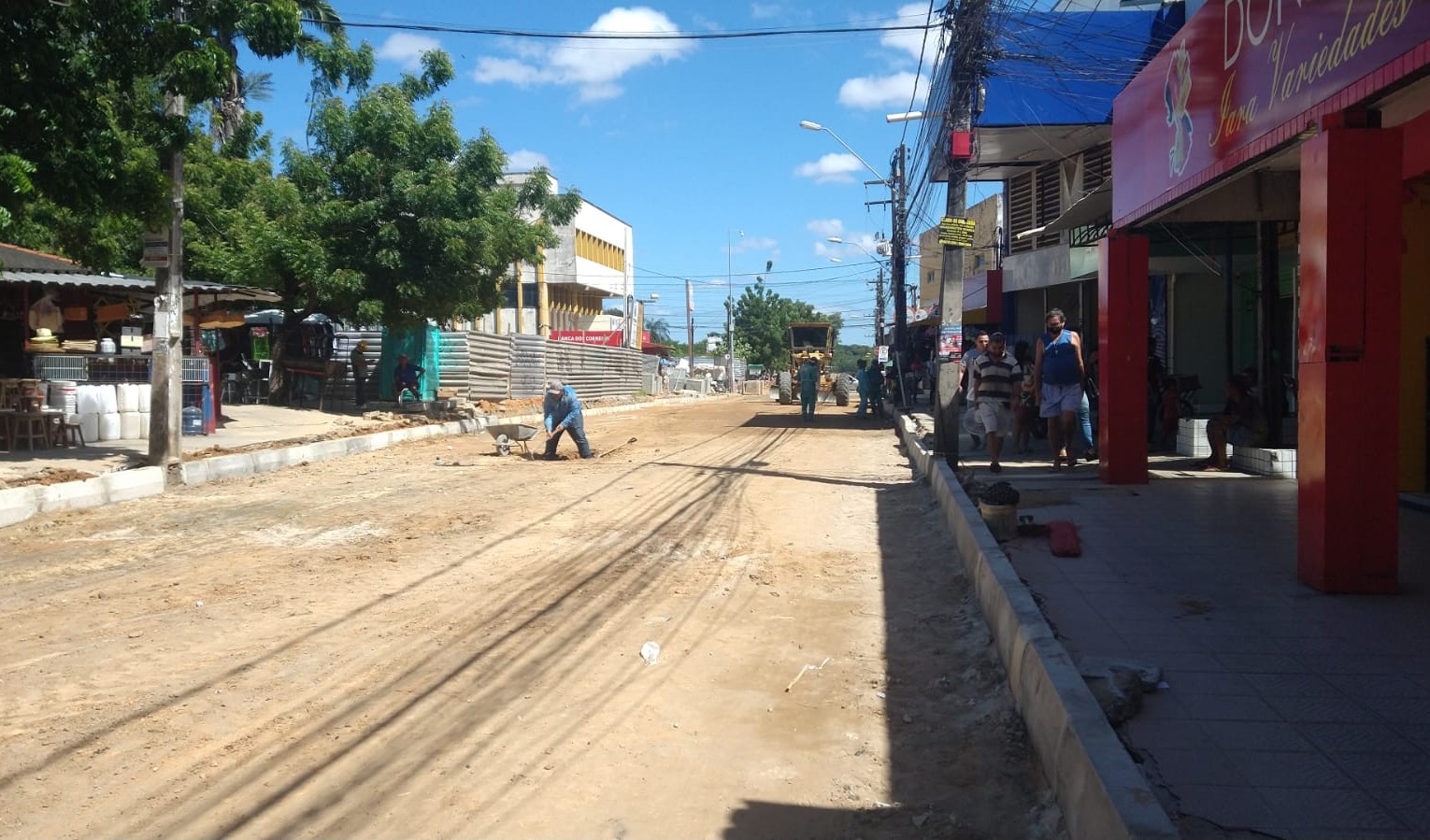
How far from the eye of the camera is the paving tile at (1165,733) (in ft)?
12.6

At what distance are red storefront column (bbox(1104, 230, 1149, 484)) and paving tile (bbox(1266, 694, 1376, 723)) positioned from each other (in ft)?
20.2

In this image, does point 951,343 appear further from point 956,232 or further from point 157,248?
point 157,248

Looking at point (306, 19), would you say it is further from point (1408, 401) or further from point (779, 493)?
point (1408, 401)

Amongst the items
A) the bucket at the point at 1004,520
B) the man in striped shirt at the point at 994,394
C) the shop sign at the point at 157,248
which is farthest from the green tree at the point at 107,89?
the bucket at the point at 1004,520

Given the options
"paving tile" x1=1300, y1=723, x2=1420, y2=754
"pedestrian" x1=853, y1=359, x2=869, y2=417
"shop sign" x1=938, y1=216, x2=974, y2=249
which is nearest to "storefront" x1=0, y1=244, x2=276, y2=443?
"shop sign" x1=938, y1=216, x2=974, y2=249

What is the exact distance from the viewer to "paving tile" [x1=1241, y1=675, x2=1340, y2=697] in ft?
14.2

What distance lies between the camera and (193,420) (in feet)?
56.9

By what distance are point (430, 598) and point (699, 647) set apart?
199 centimetres

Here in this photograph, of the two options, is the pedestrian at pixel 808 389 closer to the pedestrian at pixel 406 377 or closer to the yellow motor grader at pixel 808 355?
the pedestrian at pixel 406 377

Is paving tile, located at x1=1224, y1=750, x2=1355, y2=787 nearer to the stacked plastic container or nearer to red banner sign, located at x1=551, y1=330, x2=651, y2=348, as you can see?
the stacked plastic container

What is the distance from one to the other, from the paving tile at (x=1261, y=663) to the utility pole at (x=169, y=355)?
11784mm

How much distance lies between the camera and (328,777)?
4.20m

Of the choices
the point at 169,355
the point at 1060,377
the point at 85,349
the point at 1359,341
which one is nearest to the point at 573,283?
the point at 85,349

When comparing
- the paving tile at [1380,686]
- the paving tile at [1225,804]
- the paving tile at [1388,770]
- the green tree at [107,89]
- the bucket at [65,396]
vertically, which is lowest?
the paving tile at [1225,804]
